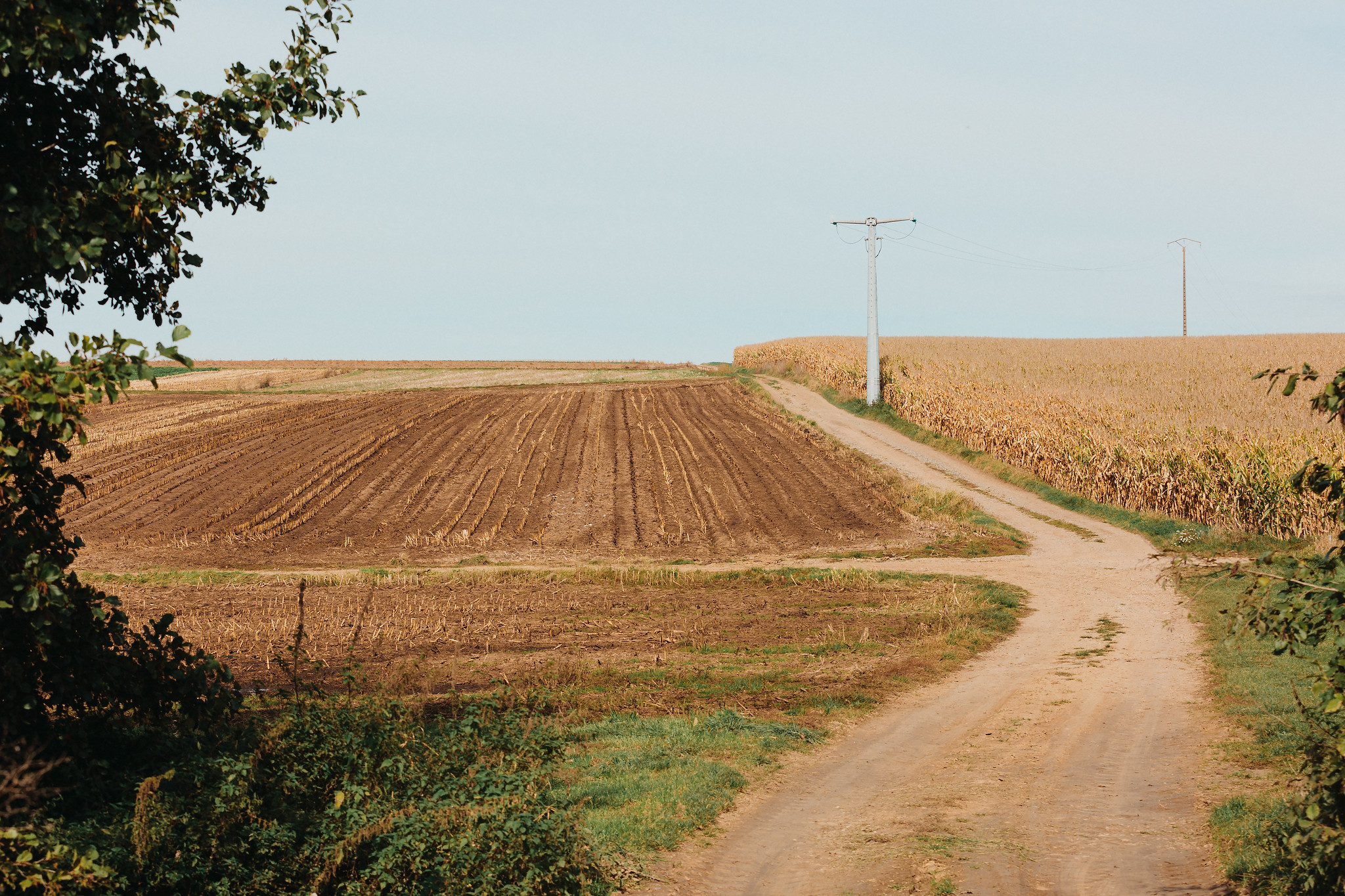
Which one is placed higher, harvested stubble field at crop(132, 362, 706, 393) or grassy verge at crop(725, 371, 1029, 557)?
harvested stubble field at crop(132, 362, 706, 393)

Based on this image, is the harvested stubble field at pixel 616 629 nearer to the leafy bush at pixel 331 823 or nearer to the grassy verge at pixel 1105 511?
the leafy bush at pixel 331 823

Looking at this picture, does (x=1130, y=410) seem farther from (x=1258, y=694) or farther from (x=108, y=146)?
(x=108, y=146)

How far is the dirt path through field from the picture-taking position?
8.80 metres

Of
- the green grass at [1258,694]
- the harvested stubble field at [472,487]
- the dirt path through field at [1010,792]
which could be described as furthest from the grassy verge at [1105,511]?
the harvested stubble field at [472,487]

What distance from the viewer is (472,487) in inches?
1426

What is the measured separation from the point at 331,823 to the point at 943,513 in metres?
28.3

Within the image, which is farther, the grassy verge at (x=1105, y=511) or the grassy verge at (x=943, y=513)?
the grassy verge at (x=943, y=513)

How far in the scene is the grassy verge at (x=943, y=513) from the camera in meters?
29.5

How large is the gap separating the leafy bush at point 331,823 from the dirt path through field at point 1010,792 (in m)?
1.63

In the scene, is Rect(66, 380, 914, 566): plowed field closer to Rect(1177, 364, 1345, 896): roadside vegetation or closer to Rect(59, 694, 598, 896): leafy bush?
Rect(59, 694, 598, 896): leafy bush

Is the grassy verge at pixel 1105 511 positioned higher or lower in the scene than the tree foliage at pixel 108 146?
lower

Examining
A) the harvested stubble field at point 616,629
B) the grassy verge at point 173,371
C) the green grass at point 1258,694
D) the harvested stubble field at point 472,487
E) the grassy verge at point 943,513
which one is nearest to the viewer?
the green grass at point 1258,694

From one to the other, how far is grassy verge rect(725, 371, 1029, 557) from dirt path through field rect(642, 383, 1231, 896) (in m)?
9.25

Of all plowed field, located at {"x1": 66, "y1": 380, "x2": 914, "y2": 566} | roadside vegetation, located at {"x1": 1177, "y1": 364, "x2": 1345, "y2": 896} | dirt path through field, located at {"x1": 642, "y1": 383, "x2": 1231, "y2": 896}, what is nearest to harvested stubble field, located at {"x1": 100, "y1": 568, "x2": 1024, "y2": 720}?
dirt path through field, located at {"x1": 642, "y1": 383, "x2": 1231, "y2": 896}
